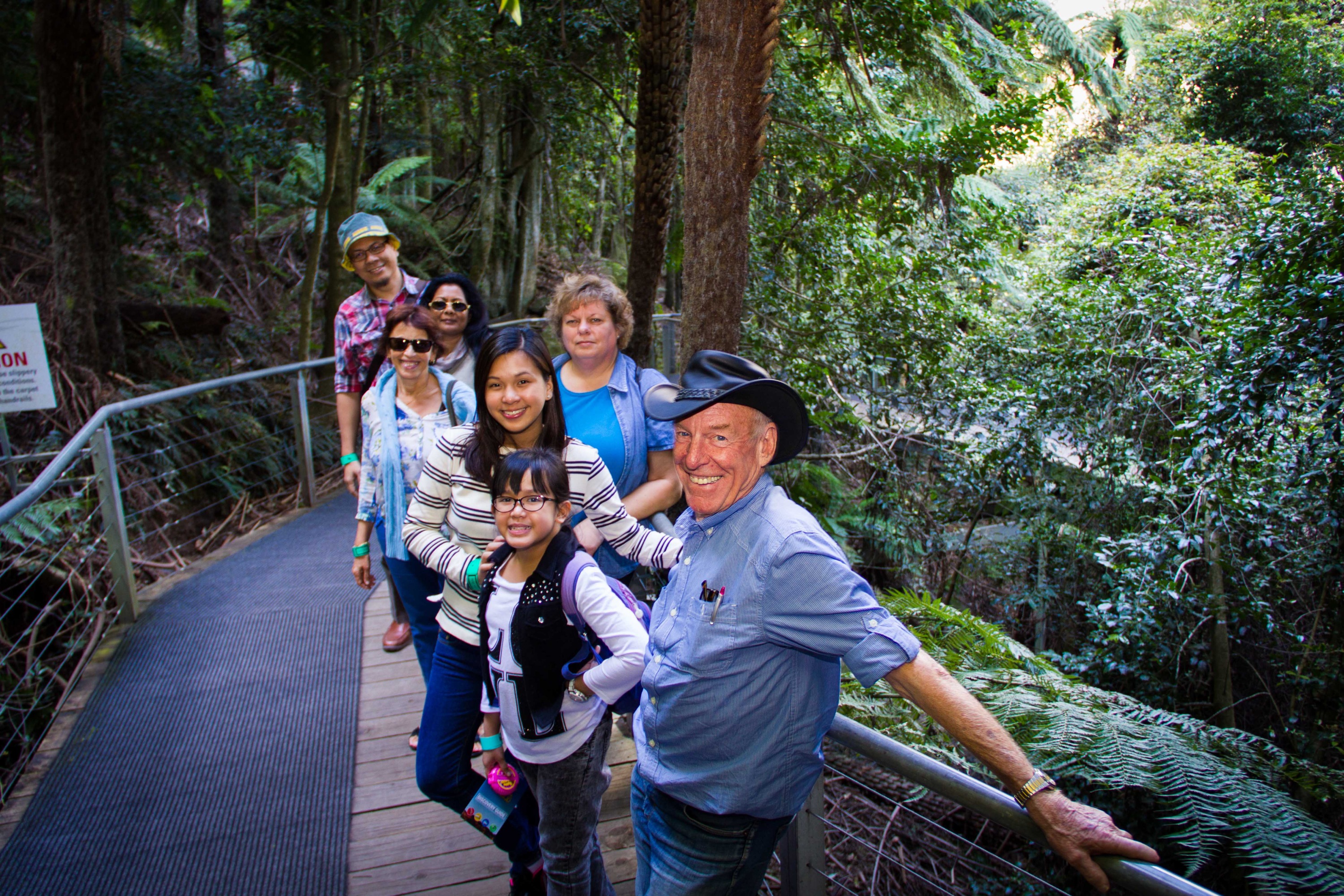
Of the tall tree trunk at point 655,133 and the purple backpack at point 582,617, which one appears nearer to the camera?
the purple backpack at point 582,617

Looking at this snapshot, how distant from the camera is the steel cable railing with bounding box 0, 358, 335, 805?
4.42m

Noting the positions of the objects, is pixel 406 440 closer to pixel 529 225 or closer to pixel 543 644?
pixel 543 644

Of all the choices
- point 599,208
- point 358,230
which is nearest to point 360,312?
point 358,230

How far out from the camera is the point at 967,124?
221 inches

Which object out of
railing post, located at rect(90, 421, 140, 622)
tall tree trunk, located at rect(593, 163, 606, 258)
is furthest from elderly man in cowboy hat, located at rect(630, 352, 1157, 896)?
tall tree trunk, located at rect(593, 163, 606, 258)

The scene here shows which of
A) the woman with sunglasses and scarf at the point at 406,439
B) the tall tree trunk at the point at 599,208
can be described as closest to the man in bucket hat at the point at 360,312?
the woman with sunglasses and scarf at the point at 406,439

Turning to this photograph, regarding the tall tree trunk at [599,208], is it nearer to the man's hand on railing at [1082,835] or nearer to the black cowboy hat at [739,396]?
the black cowboy hat at [739,396]

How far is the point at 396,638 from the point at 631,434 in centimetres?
237

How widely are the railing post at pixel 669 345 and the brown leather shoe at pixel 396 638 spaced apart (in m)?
4.95

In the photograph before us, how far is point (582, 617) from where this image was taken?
2059 mm

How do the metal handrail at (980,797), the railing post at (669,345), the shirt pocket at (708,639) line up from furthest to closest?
the railing post at (669,345) → the shirt pocket at (708,639) → the metal handrail at (980,797)

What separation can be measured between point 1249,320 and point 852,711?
8.83ft

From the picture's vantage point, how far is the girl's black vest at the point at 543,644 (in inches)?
82.3

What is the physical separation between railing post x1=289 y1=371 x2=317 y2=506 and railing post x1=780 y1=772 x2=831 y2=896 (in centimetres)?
587
